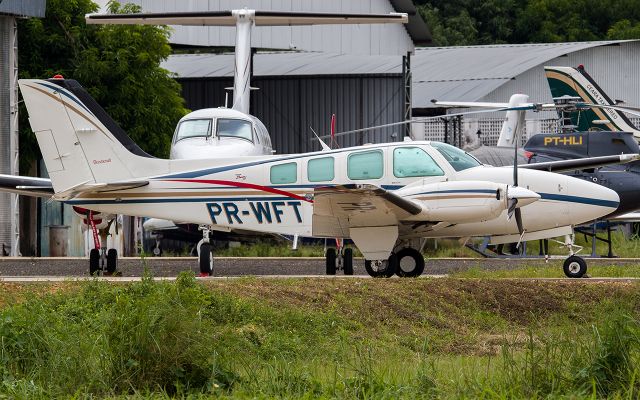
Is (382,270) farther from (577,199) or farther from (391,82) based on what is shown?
(391,82)

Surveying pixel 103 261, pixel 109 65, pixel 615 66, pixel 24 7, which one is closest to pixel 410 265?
pixel 103 261

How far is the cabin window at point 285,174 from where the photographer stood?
19.7 m

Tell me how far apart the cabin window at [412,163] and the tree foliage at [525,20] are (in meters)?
49.2

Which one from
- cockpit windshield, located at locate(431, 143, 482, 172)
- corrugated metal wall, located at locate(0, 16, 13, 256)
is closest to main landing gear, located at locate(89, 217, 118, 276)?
cockpit windshield, located at locate(431, 143, 482, 172)

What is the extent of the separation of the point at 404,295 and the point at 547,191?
4276 mm

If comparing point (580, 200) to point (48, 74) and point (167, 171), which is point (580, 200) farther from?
point (48, 74)

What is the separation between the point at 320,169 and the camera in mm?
19562

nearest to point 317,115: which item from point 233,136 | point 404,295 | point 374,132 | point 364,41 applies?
point 374,132

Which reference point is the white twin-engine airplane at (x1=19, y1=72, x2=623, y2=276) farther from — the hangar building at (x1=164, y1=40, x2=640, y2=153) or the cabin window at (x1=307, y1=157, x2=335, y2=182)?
the hangar building at (x1=164, y1=40, x2=640, y2=153)

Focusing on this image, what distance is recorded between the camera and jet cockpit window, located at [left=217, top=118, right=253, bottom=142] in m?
23.0

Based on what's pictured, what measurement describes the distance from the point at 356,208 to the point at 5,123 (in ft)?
50.0

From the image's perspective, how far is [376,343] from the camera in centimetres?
1383

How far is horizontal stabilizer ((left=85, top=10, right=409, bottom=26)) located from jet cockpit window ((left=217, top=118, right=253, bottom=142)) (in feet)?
25.1

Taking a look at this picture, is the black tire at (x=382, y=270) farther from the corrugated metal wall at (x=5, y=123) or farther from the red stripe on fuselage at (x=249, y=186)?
the corrugated metal wall at (x=5, y=123)
